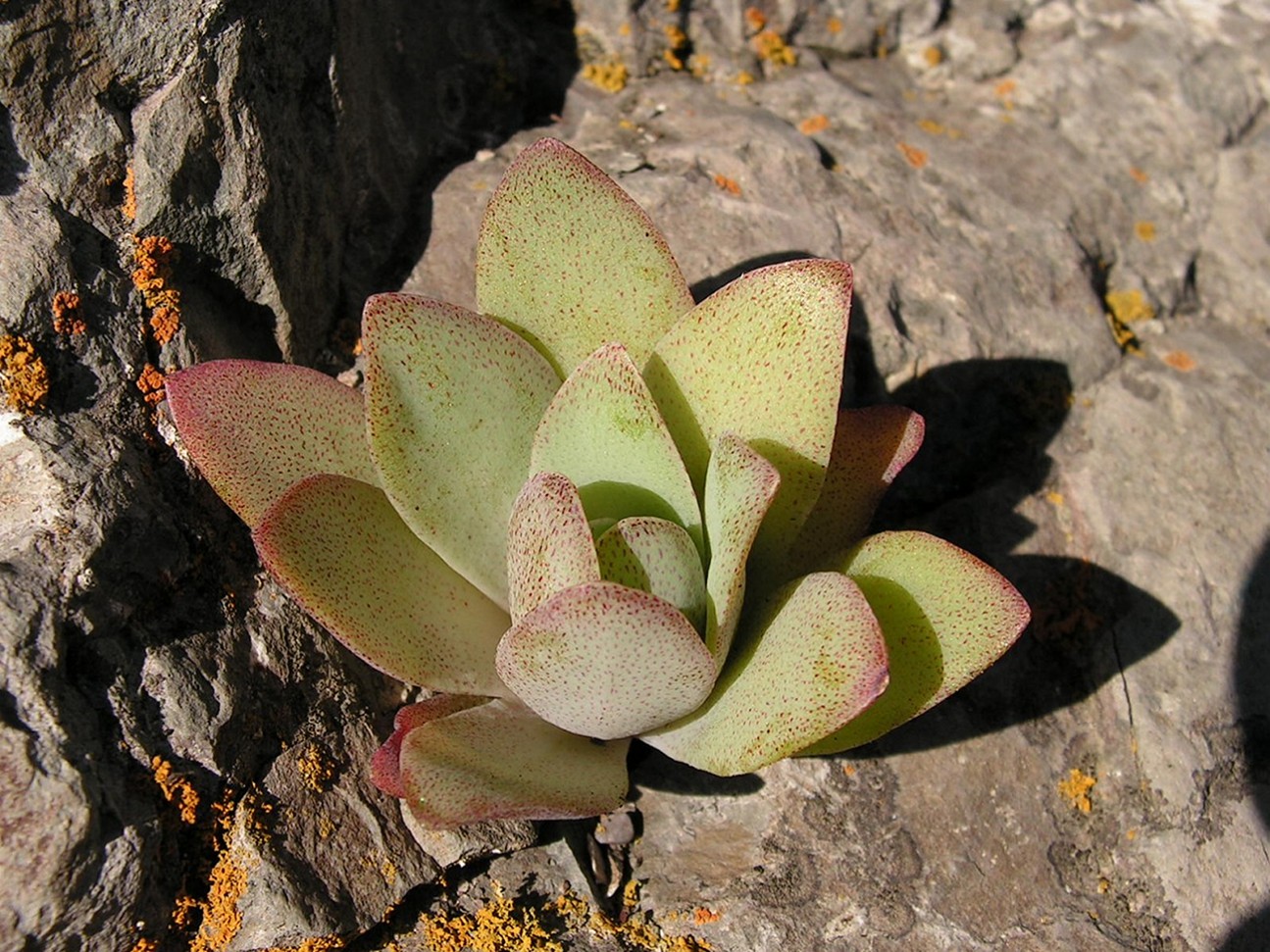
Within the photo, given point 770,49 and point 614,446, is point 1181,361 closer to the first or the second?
point 770,49

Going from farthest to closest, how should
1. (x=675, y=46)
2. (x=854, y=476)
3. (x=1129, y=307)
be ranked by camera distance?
(x=675, y=46) < (x=1129, y=307) < (x=854, y=476)

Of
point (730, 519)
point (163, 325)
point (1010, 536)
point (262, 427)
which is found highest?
point (163, 325)

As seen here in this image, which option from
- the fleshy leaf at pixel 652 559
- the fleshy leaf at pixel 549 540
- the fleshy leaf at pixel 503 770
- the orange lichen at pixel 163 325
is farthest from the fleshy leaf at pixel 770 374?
the orange lichen at pixel 163 325

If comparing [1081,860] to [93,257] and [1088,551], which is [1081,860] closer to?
[1088,551]

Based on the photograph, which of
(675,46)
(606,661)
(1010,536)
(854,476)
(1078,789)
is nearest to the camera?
(606,661)

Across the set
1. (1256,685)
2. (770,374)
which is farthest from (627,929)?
(1256,685)

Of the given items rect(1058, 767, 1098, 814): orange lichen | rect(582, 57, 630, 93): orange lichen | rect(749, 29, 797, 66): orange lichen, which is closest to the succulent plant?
rect(1058, 767, 1098, 814): orange lichen

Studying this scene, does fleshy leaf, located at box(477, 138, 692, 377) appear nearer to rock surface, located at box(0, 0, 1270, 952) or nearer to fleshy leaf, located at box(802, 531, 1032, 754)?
rock surface, located at box(0, 0, 1270, 952)
